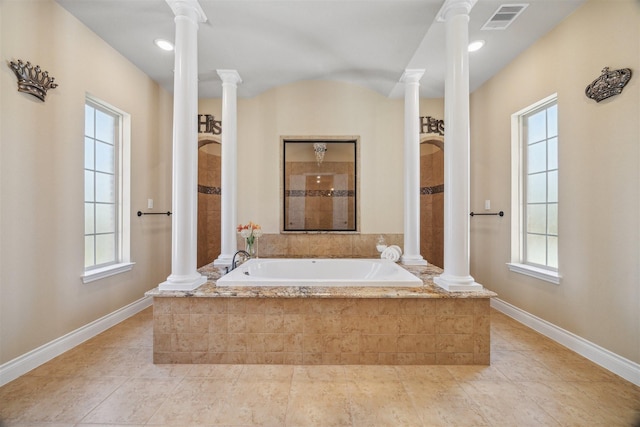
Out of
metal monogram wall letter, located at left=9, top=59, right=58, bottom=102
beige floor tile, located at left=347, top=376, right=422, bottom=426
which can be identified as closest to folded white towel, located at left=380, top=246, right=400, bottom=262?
beige floor tile, located at left=347, top=376, right=422, bottom=426

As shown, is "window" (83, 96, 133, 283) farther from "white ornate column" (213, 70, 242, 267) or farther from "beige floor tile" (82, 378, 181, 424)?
"beige floor tile" (82, 378, 181, 424)

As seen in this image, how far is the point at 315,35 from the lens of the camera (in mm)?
2643

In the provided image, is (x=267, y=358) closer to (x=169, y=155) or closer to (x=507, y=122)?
(x=169, y=155)

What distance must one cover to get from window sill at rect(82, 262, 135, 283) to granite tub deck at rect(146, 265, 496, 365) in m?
0.94

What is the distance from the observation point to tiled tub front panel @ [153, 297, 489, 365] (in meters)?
2.00

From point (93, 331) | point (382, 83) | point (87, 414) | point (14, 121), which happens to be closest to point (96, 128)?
point (14, 121)

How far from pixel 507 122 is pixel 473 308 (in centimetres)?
214

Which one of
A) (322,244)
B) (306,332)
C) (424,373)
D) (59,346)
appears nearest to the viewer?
(424,373)

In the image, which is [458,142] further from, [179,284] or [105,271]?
[105,271]

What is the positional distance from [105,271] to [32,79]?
160cm

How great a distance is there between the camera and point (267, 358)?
2.01 meters

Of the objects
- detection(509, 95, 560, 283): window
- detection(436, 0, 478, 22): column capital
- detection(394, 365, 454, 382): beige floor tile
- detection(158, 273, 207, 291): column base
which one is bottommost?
detection(394, 365, 454, 382): beige floor tile

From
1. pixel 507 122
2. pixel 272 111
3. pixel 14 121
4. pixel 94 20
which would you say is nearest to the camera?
pixel 14 121

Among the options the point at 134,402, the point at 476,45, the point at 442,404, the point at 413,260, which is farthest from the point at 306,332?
the point at 476,45
